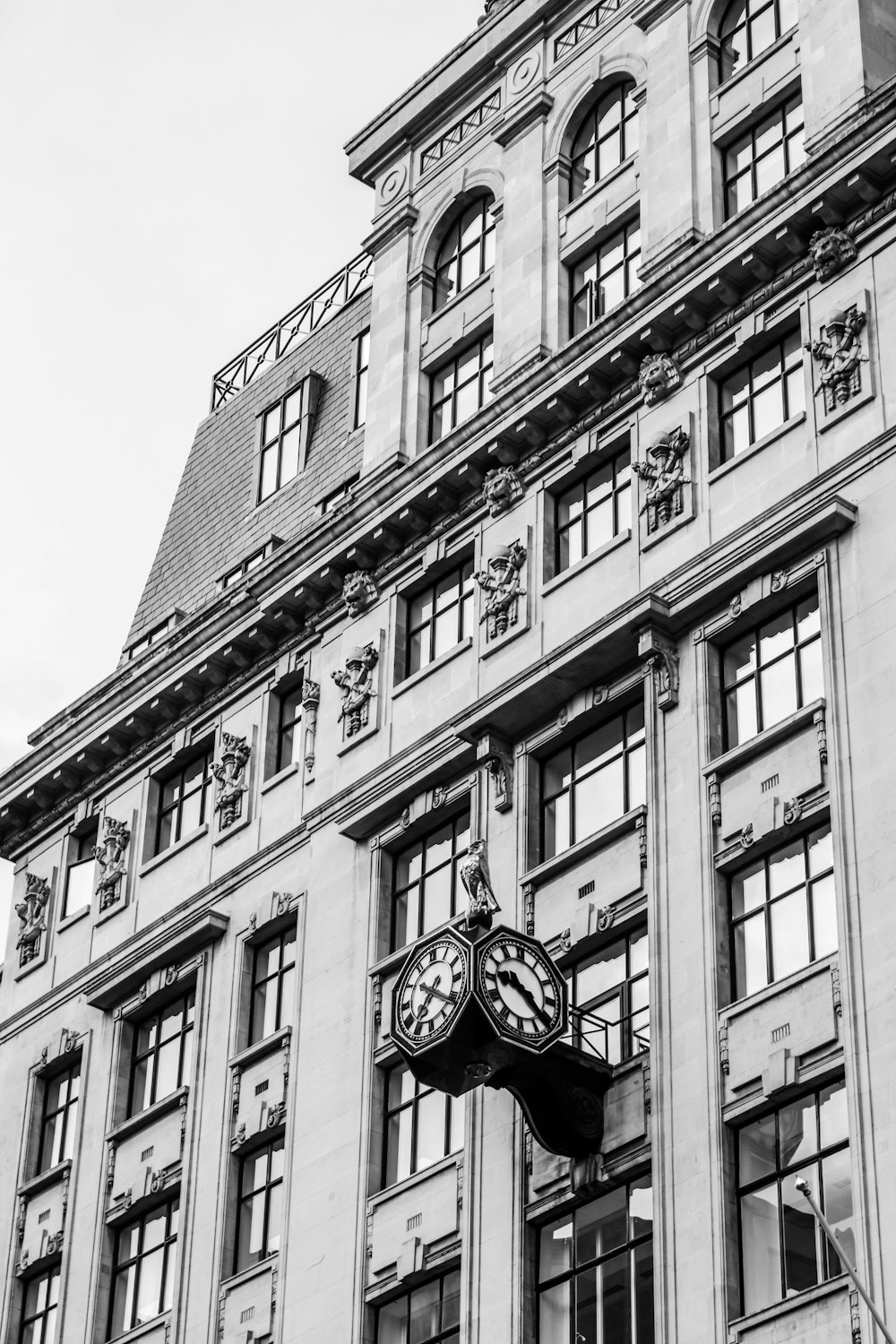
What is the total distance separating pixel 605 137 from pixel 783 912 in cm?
1921

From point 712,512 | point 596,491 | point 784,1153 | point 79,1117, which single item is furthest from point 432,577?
point 784,1153

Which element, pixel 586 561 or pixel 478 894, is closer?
pixel 478 894

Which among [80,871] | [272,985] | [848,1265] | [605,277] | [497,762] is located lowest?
[848,1265]

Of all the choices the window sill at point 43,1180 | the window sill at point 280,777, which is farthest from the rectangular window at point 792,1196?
the window sill at point 43,1180

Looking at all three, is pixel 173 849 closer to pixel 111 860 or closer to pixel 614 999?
pixel 111 860

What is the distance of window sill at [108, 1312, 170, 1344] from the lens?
51.1 meters

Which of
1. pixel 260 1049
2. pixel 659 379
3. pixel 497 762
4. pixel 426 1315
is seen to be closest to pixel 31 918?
pixel 260 1049

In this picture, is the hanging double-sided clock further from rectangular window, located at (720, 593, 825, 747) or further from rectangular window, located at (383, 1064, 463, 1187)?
rectangular window, located at (720, 593, 825, 747)

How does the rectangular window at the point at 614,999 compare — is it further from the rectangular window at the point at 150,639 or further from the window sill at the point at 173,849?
the rectangular window at the point at 150,639

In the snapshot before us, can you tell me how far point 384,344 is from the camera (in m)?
58.7

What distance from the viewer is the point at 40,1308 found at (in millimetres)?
54906

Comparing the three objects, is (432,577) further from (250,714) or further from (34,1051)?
(34,1051)

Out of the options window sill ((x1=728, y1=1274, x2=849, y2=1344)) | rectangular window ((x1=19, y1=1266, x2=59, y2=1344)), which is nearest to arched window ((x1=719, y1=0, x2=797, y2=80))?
window sill ((x1=728, y1=1274, x2=849, y2=1344))

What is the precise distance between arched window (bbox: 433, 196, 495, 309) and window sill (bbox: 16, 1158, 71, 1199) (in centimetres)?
1918
